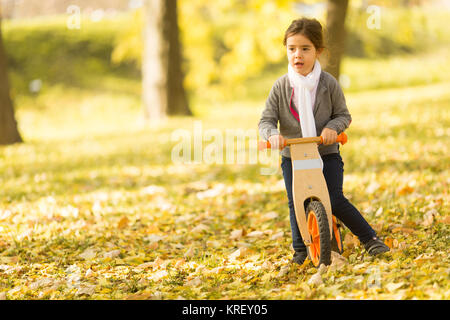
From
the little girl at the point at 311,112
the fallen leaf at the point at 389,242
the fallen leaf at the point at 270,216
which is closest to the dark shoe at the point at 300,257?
the little girl at the point at 311,112

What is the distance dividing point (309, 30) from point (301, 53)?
170 mm

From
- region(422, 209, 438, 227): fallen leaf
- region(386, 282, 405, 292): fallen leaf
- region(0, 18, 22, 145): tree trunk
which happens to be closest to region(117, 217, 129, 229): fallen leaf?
region(422, 209, 438, 227): fallen leaf

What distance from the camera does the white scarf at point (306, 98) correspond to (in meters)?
3.75

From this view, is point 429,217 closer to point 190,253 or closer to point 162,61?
point 190,253

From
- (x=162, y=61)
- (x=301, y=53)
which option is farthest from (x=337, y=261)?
(x=162, y=61)

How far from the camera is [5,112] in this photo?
1197 cm

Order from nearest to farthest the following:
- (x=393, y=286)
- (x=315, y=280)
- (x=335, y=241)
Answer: (x=393, y=286), (x=315, y=280), (x=335, y=241)

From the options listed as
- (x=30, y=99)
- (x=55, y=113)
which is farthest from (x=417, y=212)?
(x=30, y=99)

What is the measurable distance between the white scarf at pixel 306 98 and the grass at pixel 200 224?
0.97 m

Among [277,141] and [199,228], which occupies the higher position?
[277,141]

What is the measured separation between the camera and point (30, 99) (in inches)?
1052

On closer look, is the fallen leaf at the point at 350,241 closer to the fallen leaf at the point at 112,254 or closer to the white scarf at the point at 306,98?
the white scarf at the point at 306,98
